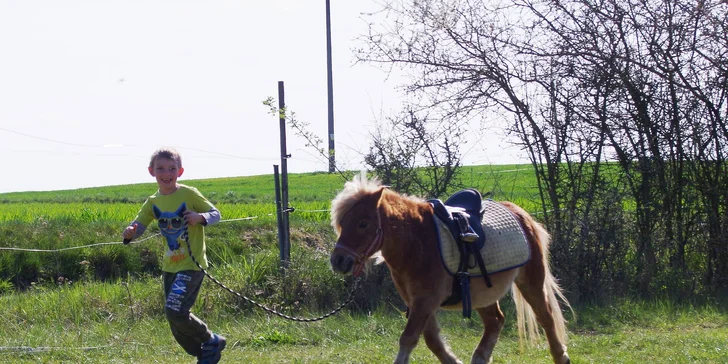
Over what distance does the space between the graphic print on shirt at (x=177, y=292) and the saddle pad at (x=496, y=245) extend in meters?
1.87

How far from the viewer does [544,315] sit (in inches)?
247

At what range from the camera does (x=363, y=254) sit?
5137 mm

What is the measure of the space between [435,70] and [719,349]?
5.31 meters

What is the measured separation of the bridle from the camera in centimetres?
508

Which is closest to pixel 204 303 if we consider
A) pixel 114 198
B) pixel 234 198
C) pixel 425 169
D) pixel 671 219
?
pixel 425 169

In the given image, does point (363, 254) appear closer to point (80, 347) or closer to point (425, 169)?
point (80, 347)

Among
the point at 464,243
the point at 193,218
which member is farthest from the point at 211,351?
the point at 464,243

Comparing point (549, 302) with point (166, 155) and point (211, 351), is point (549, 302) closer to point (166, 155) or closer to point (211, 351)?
point (211, 351)

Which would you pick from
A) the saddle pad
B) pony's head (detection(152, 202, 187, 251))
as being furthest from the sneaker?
the saddle pad

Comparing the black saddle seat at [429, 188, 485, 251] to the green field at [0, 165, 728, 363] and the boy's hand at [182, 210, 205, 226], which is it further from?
the boy's hand at [182, 210, 205, 226]

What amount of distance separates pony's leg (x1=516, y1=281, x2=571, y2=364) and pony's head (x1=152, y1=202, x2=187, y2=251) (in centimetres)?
267

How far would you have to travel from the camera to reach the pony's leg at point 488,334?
595 centimetres

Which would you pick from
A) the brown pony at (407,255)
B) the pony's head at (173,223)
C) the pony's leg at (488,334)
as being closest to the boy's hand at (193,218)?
the pony's head at (173,223)

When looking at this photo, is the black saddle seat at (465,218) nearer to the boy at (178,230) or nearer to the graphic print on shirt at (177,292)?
the boy at (178,230)
